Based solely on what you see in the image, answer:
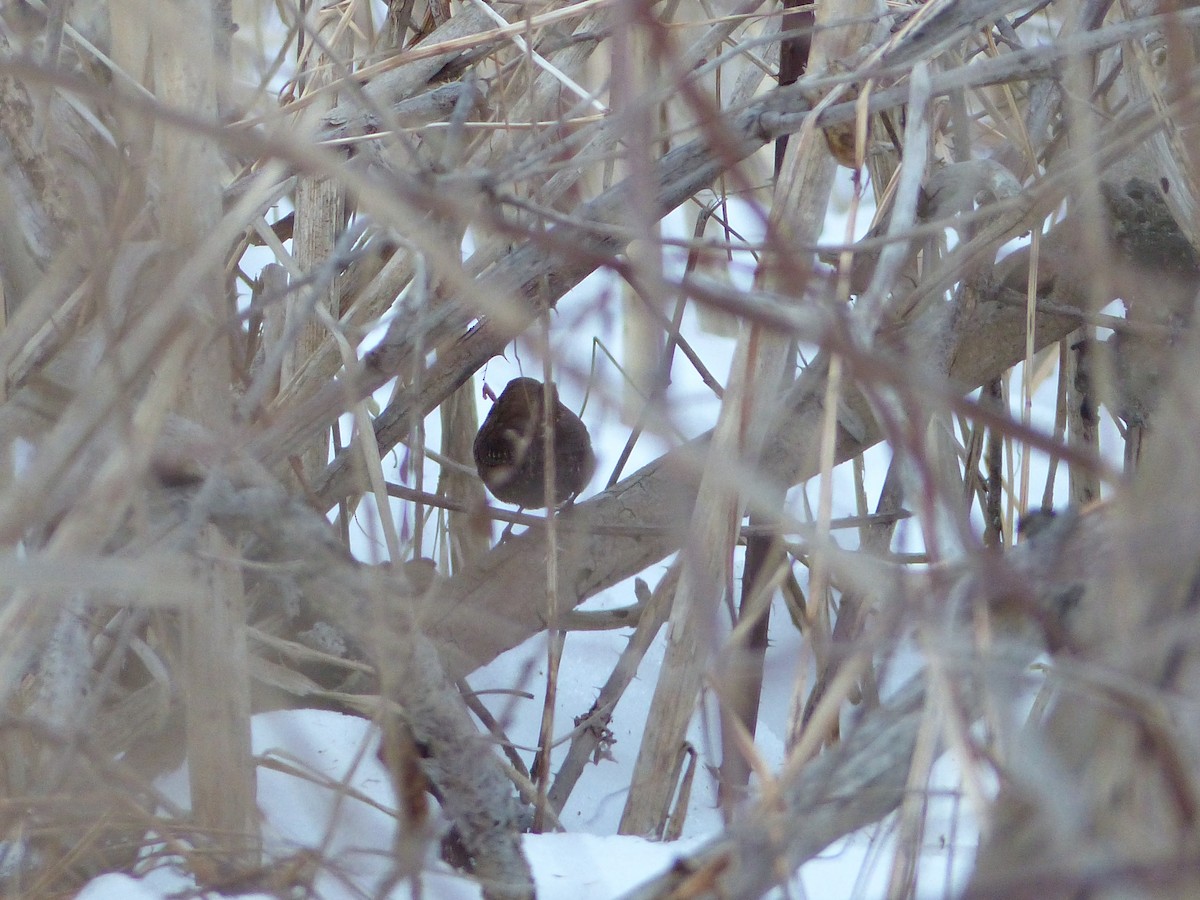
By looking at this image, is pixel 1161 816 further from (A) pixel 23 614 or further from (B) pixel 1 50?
(B) pixel 1 50

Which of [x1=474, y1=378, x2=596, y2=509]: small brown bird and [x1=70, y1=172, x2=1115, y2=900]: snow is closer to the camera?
[x1=70, y1=172, x2=1115, y2=900]: snow

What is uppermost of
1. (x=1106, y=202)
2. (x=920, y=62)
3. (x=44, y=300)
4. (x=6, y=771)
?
(x=1106, y=202)

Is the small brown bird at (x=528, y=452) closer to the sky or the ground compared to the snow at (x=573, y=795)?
closer to the sky

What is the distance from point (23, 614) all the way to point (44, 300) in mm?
133

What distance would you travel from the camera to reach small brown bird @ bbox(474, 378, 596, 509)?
106cm

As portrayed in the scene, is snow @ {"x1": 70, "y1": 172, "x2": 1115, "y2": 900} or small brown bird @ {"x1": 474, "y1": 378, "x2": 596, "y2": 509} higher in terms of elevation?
small brown bird @ {"x1": 474, "y1": 378, "x2": 596, "y2": 509}

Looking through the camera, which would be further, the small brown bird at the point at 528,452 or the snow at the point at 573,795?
the small brown bird at the point at 528,452

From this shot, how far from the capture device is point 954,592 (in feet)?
1.26

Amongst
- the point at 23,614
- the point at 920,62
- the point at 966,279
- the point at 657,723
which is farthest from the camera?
the point at 966,279

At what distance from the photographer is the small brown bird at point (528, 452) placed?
1.06 m

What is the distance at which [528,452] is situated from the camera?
1.06 metres

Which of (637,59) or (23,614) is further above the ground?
(637,59)

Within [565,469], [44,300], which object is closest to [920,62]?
[44,300]

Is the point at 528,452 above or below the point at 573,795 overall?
above
